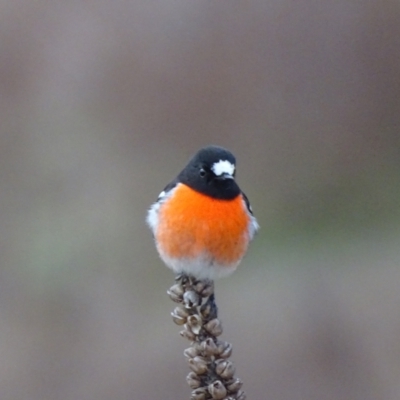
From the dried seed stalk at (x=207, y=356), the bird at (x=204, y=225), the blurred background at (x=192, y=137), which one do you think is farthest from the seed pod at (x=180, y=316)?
the blurred background at (x=192, y=137)

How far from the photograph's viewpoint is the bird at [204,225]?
288 cm

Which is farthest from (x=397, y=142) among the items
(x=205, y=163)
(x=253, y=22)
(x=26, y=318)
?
(x=205, y=163)

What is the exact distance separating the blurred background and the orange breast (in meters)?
3.07

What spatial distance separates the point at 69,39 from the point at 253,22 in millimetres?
1761

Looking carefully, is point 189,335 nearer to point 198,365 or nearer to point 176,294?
point 198,365

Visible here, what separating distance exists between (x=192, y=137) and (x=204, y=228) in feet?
11.8

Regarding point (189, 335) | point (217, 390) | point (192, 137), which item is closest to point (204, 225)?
point (189, 335)

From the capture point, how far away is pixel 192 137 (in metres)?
6.43

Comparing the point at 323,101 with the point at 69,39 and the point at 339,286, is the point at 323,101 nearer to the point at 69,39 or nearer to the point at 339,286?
the point at 339,286

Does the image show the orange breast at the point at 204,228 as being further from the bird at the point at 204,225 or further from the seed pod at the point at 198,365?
the seed pod at the point at 198,365

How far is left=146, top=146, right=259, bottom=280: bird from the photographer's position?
2.88 meters

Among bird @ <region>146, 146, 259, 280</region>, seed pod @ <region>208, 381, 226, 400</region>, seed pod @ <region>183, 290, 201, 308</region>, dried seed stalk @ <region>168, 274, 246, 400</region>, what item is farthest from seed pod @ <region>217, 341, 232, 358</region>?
bird @ <region>146, 146, 259, 280</region>

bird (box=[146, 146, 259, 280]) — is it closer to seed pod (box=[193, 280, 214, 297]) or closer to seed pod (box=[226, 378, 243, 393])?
seed pod (box=[193, 280, 214, 297])

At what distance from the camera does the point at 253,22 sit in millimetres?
6492
